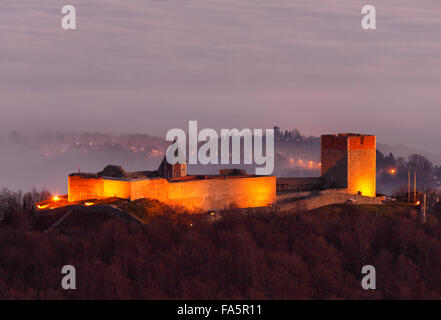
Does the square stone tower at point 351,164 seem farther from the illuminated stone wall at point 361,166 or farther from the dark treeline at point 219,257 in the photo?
the dark treeline at point 219,257

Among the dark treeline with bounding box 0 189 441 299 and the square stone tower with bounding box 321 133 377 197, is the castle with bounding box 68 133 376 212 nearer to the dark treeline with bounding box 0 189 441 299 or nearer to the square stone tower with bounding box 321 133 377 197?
the square stone tower with bounding box 321 133 377 197

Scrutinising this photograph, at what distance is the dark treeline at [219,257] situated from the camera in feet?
104

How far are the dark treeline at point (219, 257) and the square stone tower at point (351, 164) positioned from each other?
449 inches

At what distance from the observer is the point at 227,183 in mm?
47469

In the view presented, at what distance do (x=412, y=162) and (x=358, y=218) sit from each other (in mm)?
106301

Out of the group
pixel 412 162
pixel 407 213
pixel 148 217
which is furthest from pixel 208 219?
pixel 412 162

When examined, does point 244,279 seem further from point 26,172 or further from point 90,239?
point 26,172

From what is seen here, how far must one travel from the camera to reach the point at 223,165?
128 metres

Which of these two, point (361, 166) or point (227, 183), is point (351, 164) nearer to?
point (361, 166)

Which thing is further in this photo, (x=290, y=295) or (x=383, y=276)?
(x=383, y=276)

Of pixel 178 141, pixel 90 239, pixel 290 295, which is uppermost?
pixel 178 141

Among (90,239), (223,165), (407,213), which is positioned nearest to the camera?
(90,239)

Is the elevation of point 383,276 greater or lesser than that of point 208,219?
lesser

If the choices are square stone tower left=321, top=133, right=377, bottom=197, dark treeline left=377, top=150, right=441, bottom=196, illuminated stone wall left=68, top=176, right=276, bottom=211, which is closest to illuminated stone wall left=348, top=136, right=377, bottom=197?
square stone tower left=321, top=133, right=377, bottom=197
